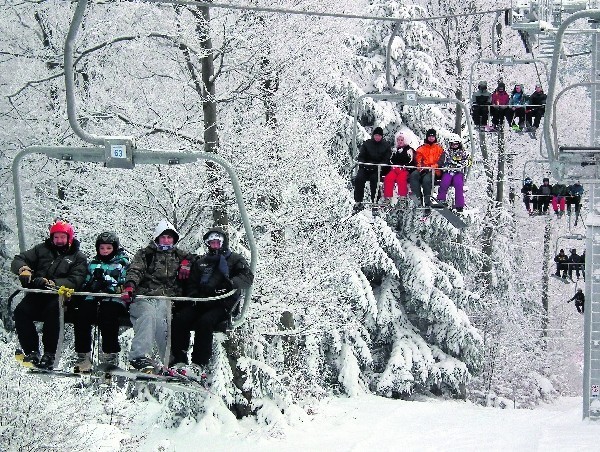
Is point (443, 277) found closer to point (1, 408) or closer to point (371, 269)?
point (371, 269)

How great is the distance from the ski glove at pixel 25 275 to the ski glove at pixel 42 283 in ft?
0.20

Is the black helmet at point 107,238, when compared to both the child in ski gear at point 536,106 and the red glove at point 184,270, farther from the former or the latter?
the child in ski gear at point 536,106

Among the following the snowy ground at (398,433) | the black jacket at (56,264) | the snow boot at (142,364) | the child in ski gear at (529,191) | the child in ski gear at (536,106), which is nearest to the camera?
the snow boot at (142,364)

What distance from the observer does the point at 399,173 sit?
1298 cm

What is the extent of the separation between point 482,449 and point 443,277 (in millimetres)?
8102

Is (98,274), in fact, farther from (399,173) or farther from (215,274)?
(399,173)

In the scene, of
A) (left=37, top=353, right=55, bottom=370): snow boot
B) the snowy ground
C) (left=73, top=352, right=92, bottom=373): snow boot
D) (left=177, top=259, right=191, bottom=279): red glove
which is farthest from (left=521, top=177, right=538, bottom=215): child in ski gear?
(left=37, top=353, right=55, bottom=370): snow boot

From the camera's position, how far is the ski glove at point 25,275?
25.9 ft

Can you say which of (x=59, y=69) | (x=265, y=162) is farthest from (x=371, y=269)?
(x=59, y=69)

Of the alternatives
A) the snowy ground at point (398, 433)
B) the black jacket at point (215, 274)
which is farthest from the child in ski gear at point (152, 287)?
the snowy ground at point (398, 433)

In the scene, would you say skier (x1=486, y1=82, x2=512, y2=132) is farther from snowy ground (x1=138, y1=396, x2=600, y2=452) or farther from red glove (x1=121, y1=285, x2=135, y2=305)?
red glove (x1=121, y1=285, x2=135, y2=305)

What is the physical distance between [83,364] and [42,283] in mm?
843

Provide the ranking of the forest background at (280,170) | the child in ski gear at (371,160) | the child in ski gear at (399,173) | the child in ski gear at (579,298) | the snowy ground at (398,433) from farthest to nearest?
1. the child in ski gear at (579,298)
2. the forest background at (280,170)
3. the snowy ground at (398,433)
4. the child in ski gear at (371,160)
5. the child in ski gear at (399,173)

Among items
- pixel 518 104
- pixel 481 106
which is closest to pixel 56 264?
pixel 481 106
